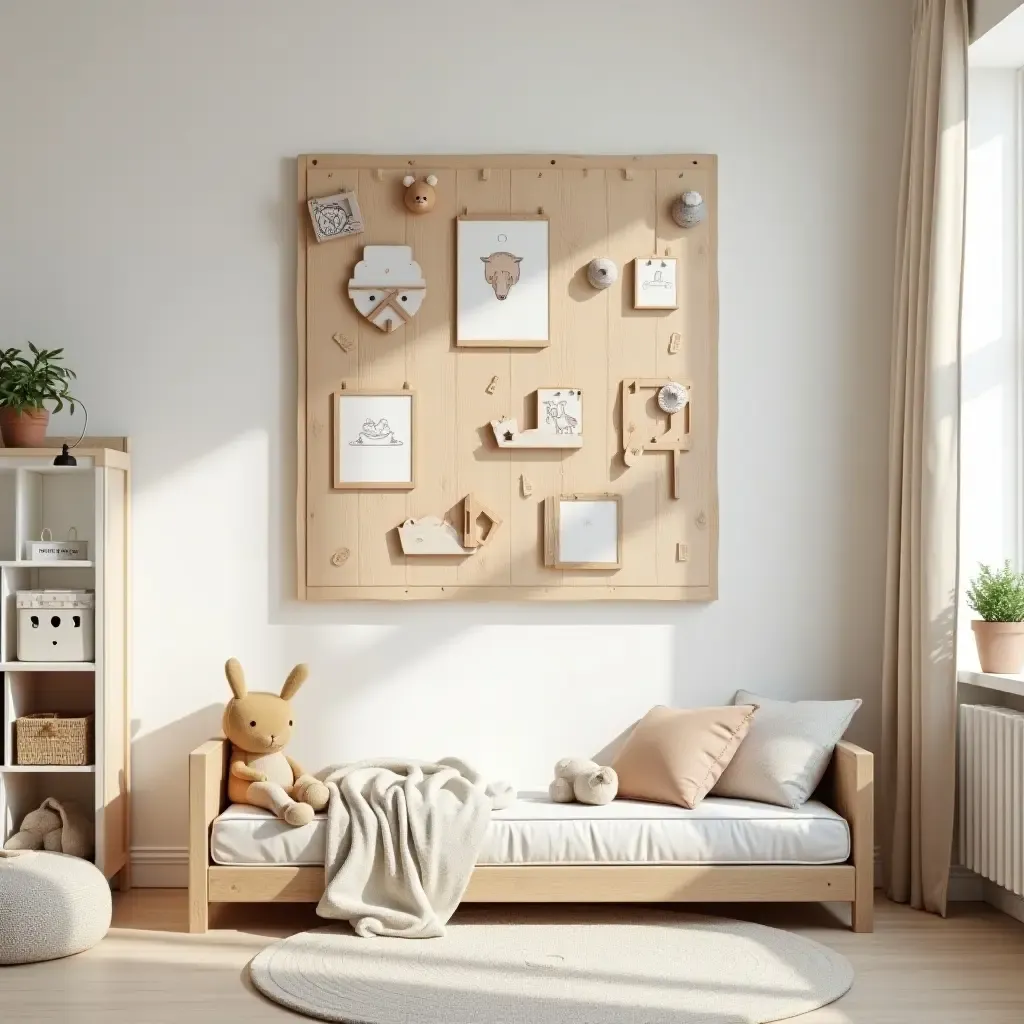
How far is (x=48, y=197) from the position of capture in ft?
12.0

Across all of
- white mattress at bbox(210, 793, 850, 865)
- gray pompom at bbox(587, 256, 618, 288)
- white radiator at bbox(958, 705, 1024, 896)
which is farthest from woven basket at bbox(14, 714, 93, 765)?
white radiator at bbox(958, 705, 1024, 896)

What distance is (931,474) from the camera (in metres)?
3.36

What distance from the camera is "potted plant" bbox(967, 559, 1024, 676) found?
328cm

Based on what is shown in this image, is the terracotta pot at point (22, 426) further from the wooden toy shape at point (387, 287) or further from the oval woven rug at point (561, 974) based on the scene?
the oval woven rug at point (561, 974)

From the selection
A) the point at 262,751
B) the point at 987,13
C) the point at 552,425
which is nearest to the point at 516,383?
the point at 552,425

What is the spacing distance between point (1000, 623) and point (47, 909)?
8.49ft

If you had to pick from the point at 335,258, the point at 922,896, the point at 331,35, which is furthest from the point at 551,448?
the point at 922,896

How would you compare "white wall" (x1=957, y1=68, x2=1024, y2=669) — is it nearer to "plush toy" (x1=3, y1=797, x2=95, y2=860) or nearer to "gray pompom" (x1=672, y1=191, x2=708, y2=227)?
"gray pompom" (x1=672, y1=191, x2=708, y2=227)

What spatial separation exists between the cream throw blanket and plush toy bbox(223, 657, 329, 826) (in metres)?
0.11

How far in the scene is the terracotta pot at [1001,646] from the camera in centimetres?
328

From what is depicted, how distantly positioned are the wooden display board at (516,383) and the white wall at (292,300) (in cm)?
8

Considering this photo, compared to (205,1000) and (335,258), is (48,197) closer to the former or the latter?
(335,258)

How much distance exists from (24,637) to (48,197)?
4.43 ft

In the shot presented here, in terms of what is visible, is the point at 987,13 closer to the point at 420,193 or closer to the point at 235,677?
the point at 420,193
